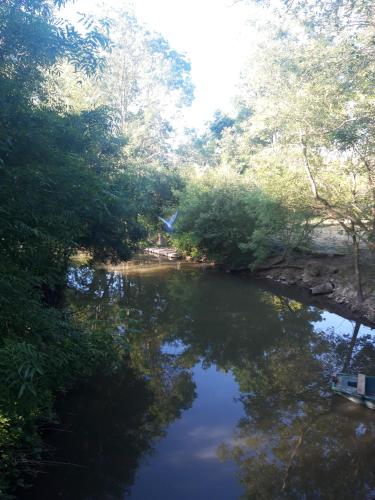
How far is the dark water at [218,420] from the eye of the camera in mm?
5477

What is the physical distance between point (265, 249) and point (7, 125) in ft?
54.9

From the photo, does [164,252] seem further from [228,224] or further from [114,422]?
[114,422]

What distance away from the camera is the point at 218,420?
7.24 m

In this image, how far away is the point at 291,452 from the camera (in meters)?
6.20

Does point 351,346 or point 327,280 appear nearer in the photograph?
point 351,346

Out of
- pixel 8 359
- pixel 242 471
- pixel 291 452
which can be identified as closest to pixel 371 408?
pixel 291 452

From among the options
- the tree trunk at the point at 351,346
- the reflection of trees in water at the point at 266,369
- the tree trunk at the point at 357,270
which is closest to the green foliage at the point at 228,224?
the reflection of trees in water at the point at 266,369

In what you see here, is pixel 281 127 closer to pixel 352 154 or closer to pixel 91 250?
pixel 352 154

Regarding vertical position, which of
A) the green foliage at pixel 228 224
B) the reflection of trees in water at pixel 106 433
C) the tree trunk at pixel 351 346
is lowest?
the reflection of trees in water at pixel 106 433

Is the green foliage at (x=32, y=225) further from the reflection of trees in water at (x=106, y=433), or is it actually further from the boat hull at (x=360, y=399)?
the boat hull at (x=360, y=399)

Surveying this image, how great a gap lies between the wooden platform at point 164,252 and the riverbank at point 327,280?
793 cm

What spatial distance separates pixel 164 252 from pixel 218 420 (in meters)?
21.9

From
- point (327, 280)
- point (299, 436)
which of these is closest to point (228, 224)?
point (327, 280)

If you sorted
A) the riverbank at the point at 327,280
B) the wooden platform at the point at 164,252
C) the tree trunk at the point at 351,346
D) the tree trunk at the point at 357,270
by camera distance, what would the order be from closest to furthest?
1. the tree trunk at the point at 351,346
2. the tree trunk at the point at 357,270
3. the riverbank at the point at 327,280
4. the wooden platform at the point at 164,252
